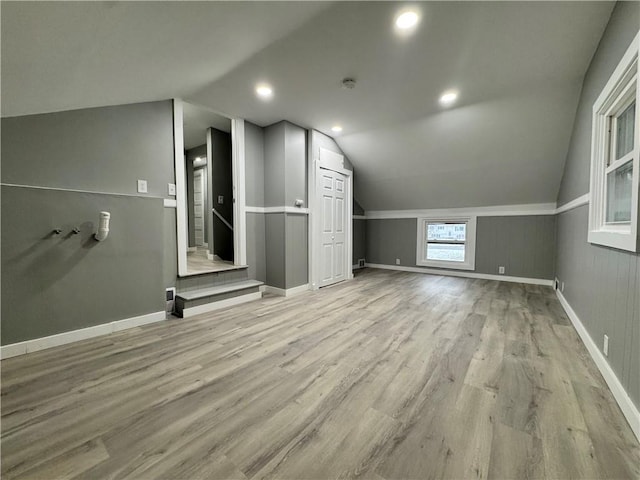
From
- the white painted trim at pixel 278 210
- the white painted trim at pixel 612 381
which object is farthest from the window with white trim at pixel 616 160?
the white painted trim at pixel 278 210

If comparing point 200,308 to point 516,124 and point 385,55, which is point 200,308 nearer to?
point 385,55

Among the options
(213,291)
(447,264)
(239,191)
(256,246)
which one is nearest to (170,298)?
(213,291)

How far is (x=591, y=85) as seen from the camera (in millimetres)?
2385

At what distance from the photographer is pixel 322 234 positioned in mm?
4348

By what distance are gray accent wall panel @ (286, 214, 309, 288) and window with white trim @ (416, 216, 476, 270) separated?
286cm

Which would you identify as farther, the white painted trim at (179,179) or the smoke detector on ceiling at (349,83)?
the white painted trim at (179,179)

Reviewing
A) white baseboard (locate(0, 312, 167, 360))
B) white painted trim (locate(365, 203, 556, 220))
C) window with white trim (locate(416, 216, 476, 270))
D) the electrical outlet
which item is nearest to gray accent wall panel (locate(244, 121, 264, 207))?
the electrical outlet

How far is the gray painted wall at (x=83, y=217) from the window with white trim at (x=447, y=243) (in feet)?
15.8

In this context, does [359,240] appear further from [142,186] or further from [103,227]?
[103,227]

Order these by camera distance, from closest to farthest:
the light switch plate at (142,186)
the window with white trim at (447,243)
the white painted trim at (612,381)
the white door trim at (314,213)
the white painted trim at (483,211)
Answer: the white painted trim at (612,381), the light switch plate at (142,186), the white door trim at (314,213), the white painted trim at (483,211), the window with white trim at (447,243)

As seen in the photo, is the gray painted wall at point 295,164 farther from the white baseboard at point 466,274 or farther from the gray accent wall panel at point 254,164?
the white baseboard at point 466,274

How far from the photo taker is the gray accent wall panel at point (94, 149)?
2.09 metres

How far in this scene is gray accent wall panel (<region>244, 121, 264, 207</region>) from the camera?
12.6 feet

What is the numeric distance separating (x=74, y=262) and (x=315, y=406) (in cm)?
236
